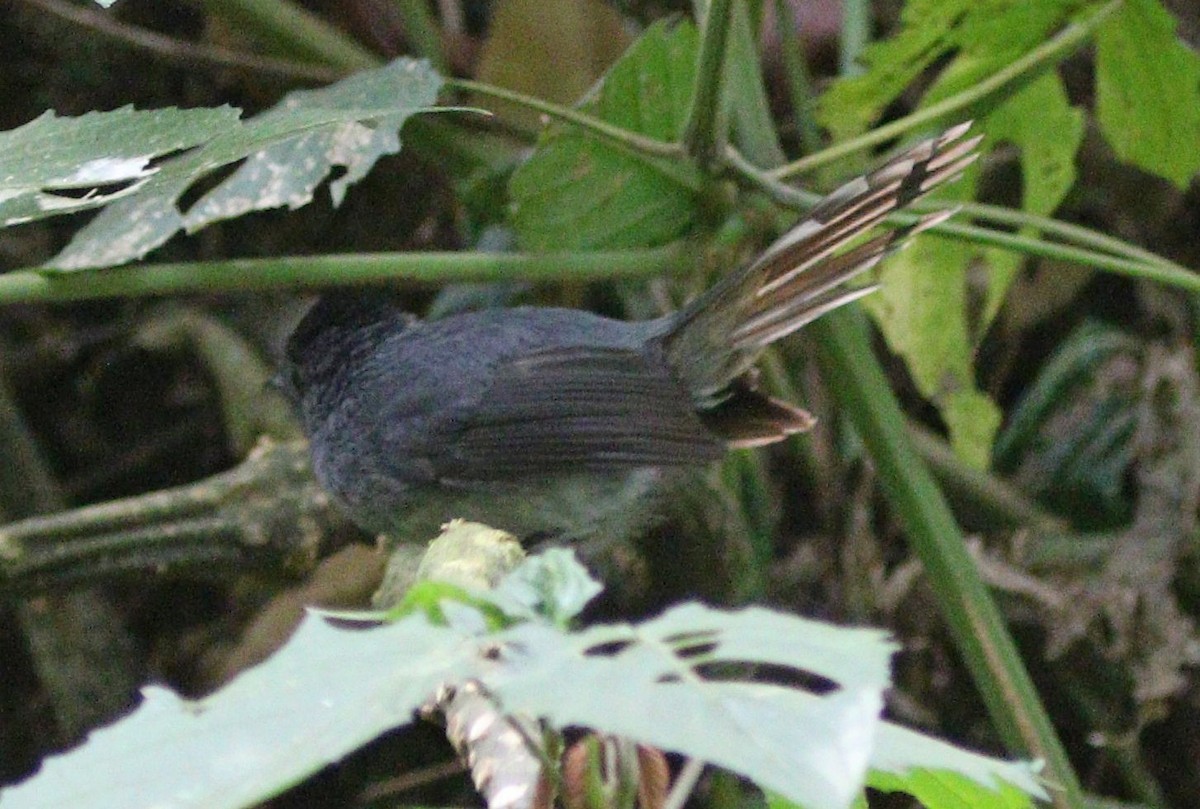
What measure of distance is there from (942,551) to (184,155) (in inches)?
48.9

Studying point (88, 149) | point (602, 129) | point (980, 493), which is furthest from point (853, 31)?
point (88, 149)

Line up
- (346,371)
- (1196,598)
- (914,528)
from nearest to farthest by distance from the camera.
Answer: (914,528), (346,371), (1196,598)

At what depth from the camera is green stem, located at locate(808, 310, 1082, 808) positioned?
209cm

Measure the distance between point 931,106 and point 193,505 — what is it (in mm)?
1388

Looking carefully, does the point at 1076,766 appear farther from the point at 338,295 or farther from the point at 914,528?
the point at 338,295

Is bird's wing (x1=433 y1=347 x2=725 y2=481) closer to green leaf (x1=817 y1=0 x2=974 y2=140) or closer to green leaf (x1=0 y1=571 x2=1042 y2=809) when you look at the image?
green leaf (x1=817 y1=0 x2=974 y2=140)

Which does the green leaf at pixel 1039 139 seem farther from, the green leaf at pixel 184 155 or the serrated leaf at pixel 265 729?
the serrated leaf at pixel 265 729

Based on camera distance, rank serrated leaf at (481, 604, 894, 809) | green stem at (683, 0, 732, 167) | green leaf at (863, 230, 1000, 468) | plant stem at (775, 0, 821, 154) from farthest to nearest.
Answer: plant stem at (775, 0, 821, 154) < green leaf at (863, 230, 1000, 468) < green stem at (683, 0, 732, 167) < serrated leaf at (481, 604, 894, 809)

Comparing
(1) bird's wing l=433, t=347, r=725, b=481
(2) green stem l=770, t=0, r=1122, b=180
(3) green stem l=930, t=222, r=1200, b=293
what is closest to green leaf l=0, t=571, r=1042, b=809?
(3) green stem l=930, t=222, r=1200, b=293

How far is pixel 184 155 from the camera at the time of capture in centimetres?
177

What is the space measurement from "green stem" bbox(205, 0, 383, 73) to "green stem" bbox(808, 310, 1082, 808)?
1269 mm

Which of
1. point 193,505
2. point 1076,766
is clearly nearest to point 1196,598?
point 1076,766

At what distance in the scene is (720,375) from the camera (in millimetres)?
2502

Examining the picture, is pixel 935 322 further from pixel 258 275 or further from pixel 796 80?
pixel 258 275
